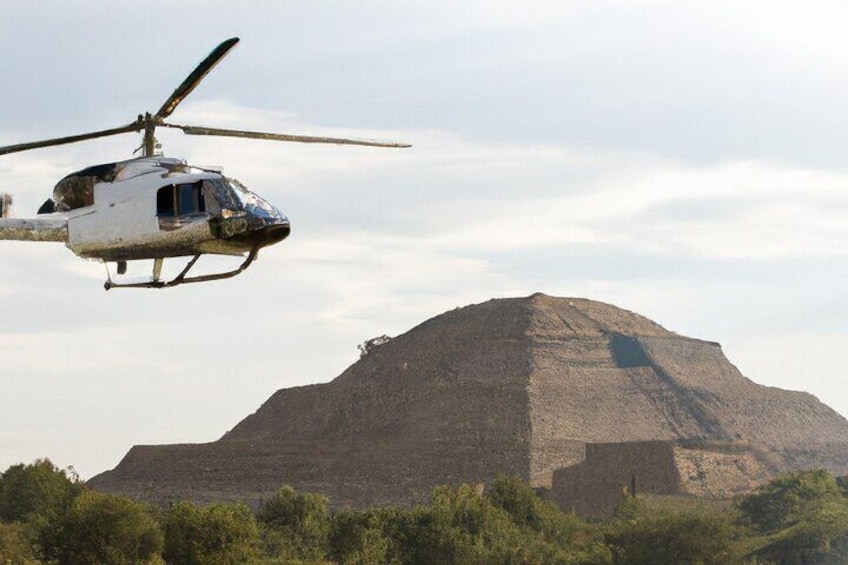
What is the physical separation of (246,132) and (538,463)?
10044 centimetres

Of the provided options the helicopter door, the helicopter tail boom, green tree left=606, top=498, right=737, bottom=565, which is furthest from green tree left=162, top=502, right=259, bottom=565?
the helicopter door

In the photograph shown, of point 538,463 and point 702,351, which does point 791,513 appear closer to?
point 538,463

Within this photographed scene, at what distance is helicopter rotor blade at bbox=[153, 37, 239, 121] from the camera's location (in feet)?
84.4

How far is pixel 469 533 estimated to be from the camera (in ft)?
255

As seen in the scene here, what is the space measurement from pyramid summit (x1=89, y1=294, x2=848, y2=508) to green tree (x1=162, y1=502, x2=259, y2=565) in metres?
49.5

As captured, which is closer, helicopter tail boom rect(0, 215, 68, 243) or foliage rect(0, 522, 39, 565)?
helicopter tail boom rect(0, 215, 68, 243)

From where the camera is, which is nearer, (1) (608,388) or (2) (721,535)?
(2) (721,535)

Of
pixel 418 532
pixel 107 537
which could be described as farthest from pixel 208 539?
pixel 418 532

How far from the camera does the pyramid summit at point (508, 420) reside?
403 feet

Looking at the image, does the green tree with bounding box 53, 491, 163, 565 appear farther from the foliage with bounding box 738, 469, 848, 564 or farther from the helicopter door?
the helicopter door

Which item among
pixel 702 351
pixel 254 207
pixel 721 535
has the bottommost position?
pixel 721 535

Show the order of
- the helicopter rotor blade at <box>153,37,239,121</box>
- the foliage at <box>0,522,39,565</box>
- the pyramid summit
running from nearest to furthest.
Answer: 1. the helicopter rotor blade at <box>153,37,239,121</box>
2. the foliage at <box>0,522,39,565</box>
3. the pyramid summit

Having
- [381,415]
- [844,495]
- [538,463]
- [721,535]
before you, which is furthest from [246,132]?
[381,415]

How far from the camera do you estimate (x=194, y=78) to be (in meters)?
26.8
